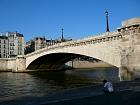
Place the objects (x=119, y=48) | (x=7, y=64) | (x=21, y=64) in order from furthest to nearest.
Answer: (x=7, y=64) → (x=21, y=64) → (x=119, y=48)

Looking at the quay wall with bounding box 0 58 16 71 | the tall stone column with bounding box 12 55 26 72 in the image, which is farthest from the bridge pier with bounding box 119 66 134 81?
the quay wall with bounding box 0 58 16 71

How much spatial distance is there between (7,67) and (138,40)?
53706mm

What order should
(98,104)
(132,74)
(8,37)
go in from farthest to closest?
(8,37) < (132,74) < (98,104)

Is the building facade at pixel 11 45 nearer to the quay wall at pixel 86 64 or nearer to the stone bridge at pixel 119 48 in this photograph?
the quay wall at pixel 86 64

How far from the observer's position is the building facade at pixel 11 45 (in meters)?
99.2

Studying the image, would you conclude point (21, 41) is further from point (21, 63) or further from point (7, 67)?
point (21, 63)

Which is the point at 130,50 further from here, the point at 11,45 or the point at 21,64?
the point at 11,45

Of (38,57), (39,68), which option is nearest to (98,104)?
(38,57)

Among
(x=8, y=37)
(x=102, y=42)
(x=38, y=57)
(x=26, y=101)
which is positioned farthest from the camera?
(x=8, y=37)

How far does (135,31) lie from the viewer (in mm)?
20438

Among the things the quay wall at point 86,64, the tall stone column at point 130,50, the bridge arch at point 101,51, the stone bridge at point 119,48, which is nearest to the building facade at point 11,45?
the quay wall at point 86,64

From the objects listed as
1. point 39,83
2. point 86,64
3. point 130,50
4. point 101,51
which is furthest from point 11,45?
point 130,50

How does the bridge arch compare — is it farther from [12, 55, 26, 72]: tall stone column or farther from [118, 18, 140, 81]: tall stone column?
[12, 55, 26, 72]: tall stone column

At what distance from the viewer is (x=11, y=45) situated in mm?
103375
